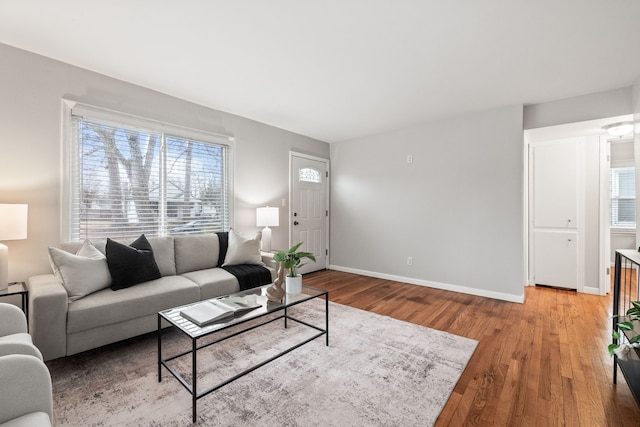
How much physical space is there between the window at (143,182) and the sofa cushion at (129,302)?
2.79ft

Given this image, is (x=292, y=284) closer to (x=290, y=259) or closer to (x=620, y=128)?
(x=290, y=259)

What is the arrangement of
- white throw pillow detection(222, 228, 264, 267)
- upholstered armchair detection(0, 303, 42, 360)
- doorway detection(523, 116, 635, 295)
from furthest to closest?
doorway detection(523, 116, 635, 295) < white throw pillow detection(222, 228, 264, 267) < upholstered armchair detection(0, 303, 42, 360)

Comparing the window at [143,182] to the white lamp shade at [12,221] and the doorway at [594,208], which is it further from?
the doorway at [594,208]

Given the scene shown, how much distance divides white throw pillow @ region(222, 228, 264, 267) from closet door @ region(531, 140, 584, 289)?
4.10 meters

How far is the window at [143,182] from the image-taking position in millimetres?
2727

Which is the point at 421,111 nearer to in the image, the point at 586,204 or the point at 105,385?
the point at 586,204

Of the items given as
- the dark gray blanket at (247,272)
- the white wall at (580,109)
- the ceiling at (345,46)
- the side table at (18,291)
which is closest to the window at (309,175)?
the ceiling at (345,46)

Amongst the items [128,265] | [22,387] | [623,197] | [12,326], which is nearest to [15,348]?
[22,387]

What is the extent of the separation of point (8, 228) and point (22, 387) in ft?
5.50

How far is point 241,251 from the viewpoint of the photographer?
332 centimetres

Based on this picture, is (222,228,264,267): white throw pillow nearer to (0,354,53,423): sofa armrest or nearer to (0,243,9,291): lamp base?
(0,243,9,291): lamp base

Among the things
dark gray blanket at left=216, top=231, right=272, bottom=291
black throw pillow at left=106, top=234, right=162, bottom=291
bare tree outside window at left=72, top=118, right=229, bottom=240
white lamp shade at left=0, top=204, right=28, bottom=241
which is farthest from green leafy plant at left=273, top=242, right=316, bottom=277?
white lamp shade at left=0, top=204, right=28, bottom=241

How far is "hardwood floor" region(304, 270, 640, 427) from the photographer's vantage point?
1.62 metres

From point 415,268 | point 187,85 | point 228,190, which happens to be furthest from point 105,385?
point 415,268
